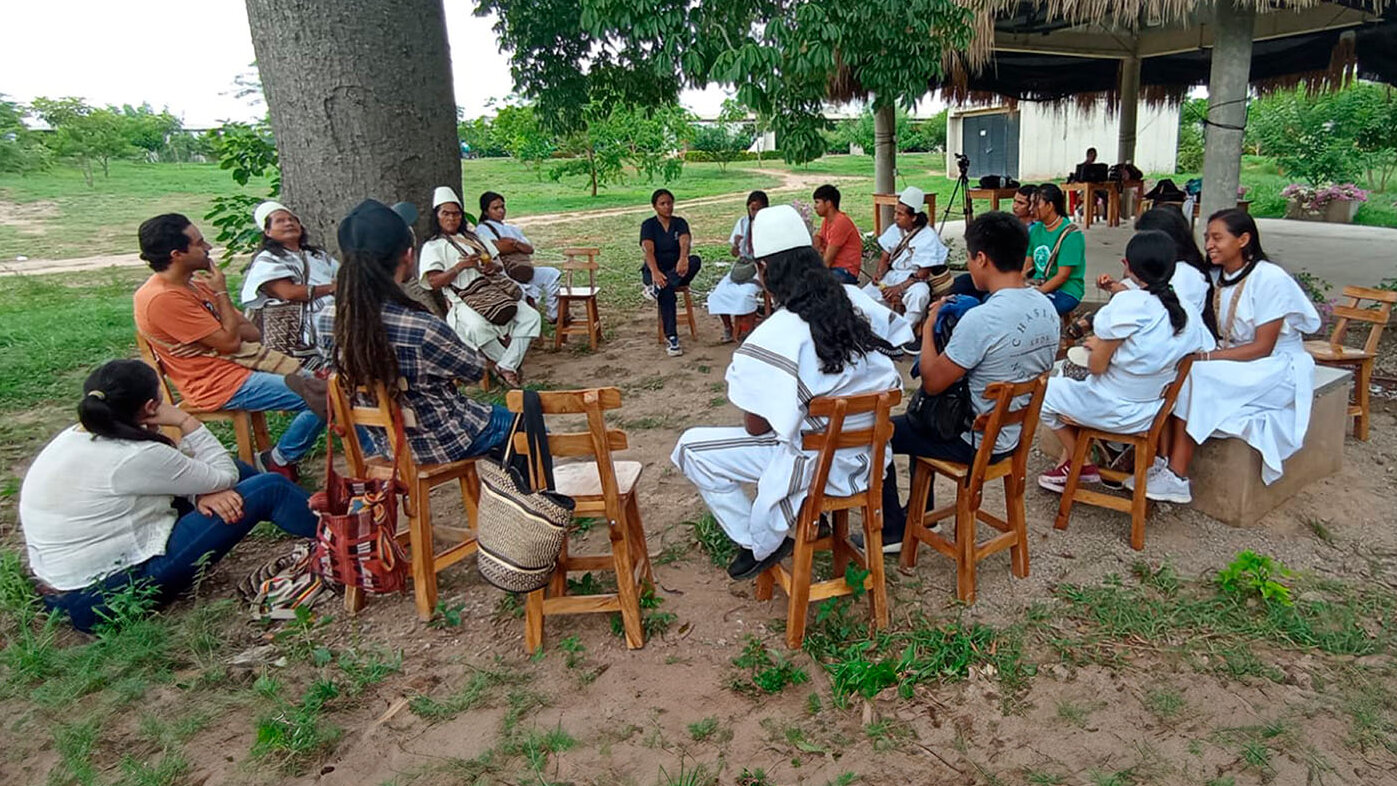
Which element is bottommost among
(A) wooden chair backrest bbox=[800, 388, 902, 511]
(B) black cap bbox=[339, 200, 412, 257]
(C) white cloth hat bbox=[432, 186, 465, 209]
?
(A) wooden chair backrest bbox=[800, 388, 902, 511]

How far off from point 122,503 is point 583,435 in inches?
65.6

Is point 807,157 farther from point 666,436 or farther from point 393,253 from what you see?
point 393,253

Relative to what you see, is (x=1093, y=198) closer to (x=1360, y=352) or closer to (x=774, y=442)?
(x=1360, y=352)

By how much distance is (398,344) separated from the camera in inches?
115

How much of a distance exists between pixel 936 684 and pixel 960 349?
3.55 feet

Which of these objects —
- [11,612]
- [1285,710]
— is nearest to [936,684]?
[1285,710]

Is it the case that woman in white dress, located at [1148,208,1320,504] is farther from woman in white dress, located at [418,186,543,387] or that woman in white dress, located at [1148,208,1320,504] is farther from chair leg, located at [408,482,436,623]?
woman in white dress, located at [418,186,543,387]

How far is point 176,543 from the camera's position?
305cm

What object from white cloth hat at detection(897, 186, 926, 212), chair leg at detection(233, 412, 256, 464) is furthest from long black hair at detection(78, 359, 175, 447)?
white cloth hat at detection(897, 186, 926, 212)

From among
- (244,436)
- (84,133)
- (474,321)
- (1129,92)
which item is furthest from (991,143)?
(84,133)

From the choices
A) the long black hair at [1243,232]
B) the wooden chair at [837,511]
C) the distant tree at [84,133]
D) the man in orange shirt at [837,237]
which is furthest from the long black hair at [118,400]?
the distant tree at [84,133]

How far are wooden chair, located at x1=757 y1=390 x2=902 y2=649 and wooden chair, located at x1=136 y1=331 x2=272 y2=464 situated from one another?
2.73m

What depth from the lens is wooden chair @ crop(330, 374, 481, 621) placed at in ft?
9.51

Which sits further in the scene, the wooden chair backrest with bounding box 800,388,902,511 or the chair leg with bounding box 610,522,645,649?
the chair leg with bounding box 610,522,645,649
